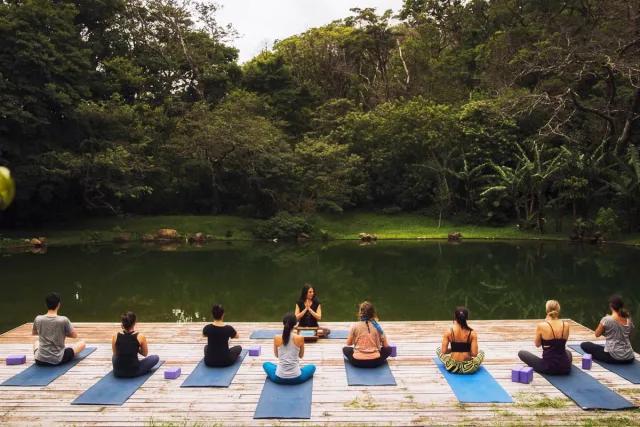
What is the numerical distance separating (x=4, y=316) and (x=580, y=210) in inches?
935

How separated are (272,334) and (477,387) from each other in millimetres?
3574

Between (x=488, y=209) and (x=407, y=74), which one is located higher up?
(x=407, y=74)

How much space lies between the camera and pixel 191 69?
107 ft

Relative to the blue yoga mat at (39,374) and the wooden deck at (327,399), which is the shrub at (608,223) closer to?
the wooden deck at (327,399)

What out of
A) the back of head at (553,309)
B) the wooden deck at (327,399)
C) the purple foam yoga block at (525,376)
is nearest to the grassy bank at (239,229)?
the wooden deck at (327,399)

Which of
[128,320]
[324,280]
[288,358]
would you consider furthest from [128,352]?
[324,280]

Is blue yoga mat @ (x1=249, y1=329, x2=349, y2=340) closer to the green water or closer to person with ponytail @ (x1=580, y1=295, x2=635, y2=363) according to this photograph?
the green water

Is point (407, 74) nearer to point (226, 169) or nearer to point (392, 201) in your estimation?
point (392, 201)

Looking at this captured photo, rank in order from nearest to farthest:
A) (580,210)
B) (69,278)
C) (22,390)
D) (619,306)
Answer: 1. (22,390)
2. (619,306)
3. (69,278)
4. (580,210)

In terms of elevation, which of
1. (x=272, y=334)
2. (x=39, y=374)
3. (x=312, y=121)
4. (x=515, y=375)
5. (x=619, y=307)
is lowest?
(x=272, y=334)

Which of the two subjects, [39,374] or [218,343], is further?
[218,343]

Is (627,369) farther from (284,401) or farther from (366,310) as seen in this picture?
(284,401)

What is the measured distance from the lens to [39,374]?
6.74m

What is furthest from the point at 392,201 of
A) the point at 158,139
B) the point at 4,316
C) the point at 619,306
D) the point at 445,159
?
the point at 619,306
